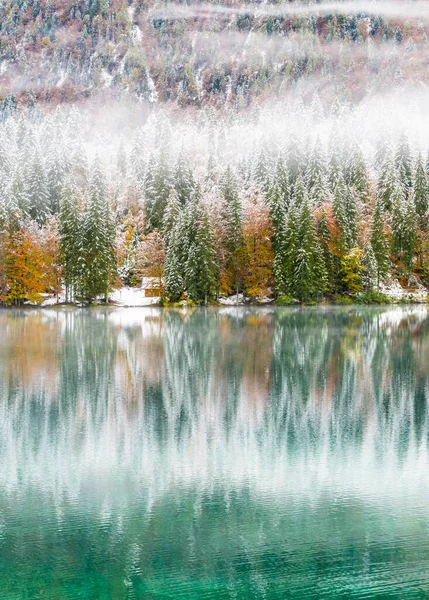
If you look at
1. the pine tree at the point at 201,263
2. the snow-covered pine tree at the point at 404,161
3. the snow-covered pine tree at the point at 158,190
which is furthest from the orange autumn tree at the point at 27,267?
the snow-covered pine tree at the point at 404,161

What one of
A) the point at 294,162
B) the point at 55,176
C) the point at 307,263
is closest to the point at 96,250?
the point at 307,263

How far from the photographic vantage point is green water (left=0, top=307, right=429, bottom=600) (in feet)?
41.1

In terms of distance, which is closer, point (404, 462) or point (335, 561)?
point (335, 561)

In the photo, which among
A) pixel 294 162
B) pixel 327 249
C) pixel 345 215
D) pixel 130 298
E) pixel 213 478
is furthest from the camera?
pixel 294 162

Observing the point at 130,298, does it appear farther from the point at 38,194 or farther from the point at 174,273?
the point at 38,194

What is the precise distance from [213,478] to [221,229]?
235 feet

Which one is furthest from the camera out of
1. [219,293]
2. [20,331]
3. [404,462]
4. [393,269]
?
[393,269]

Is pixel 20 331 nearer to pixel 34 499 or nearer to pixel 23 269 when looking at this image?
pixel 23 269

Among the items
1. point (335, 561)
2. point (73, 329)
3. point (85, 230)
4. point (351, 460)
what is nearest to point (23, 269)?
point (85, 230)

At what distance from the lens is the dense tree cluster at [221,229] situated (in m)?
83.9

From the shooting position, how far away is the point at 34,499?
631 inches

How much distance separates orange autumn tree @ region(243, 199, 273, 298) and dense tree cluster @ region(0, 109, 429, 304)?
133 millimetres

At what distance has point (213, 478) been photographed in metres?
17.6

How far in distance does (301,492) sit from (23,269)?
70763mm
